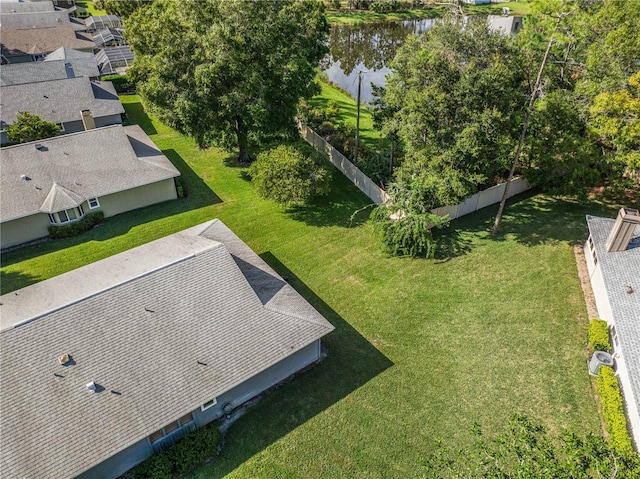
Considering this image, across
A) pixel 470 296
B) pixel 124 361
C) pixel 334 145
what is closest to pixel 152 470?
pixel 124 361

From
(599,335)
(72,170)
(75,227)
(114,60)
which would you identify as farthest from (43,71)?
(599,335)

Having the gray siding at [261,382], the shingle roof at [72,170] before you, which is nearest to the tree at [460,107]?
the gray siding at [261,382]

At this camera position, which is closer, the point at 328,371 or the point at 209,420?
the point at 209,420

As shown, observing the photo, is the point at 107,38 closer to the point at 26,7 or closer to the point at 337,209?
the point at 26,7

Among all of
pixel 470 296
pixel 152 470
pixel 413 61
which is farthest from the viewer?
pixel 413 61

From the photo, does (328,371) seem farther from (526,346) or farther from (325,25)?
(325,25)

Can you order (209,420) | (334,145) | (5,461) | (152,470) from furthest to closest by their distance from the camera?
(334,145) < (209,420) < (152,470) < (5,461)

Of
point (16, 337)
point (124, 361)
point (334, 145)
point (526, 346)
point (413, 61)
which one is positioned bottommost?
point (526, 346)
